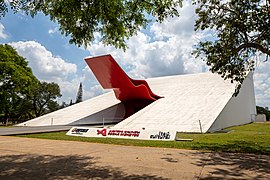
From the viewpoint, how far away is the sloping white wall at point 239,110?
62.7ft

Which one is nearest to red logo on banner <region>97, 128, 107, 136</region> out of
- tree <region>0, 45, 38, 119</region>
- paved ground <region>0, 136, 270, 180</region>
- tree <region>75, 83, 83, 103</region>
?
paved ground <region>0, 136, 270, 180</region>

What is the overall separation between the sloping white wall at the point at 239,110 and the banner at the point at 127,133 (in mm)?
5264

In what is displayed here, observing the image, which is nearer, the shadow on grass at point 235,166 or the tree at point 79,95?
the shadow on grass at point 235,166

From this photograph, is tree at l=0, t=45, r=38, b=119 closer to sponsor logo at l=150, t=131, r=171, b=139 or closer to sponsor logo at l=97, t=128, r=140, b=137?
sponsor logo at l=97, t=128, r=140, b=137

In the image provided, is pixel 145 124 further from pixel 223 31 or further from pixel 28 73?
pixel 28 73

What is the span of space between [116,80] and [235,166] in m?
19.6

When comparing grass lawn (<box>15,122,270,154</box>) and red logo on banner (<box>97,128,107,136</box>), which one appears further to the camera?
red logo on banner (<box>97,128,107,136</box>)

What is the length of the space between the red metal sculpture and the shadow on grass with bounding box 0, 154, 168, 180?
55.2 ft

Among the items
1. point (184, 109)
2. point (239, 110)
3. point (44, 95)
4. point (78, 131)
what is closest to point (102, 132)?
point (78, 131)

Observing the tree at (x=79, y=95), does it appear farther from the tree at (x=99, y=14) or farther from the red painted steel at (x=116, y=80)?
the tree at (x=99, y=14)

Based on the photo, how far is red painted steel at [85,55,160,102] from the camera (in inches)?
931

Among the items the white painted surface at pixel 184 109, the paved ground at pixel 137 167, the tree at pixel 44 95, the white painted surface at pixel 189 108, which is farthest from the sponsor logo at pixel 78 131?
the tree at pixel 44 95

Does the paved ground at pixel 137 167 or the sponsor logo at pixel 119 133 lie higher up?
the sponsor logo at pixel 119 133

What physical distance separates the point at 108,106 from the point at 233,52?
2045cm
